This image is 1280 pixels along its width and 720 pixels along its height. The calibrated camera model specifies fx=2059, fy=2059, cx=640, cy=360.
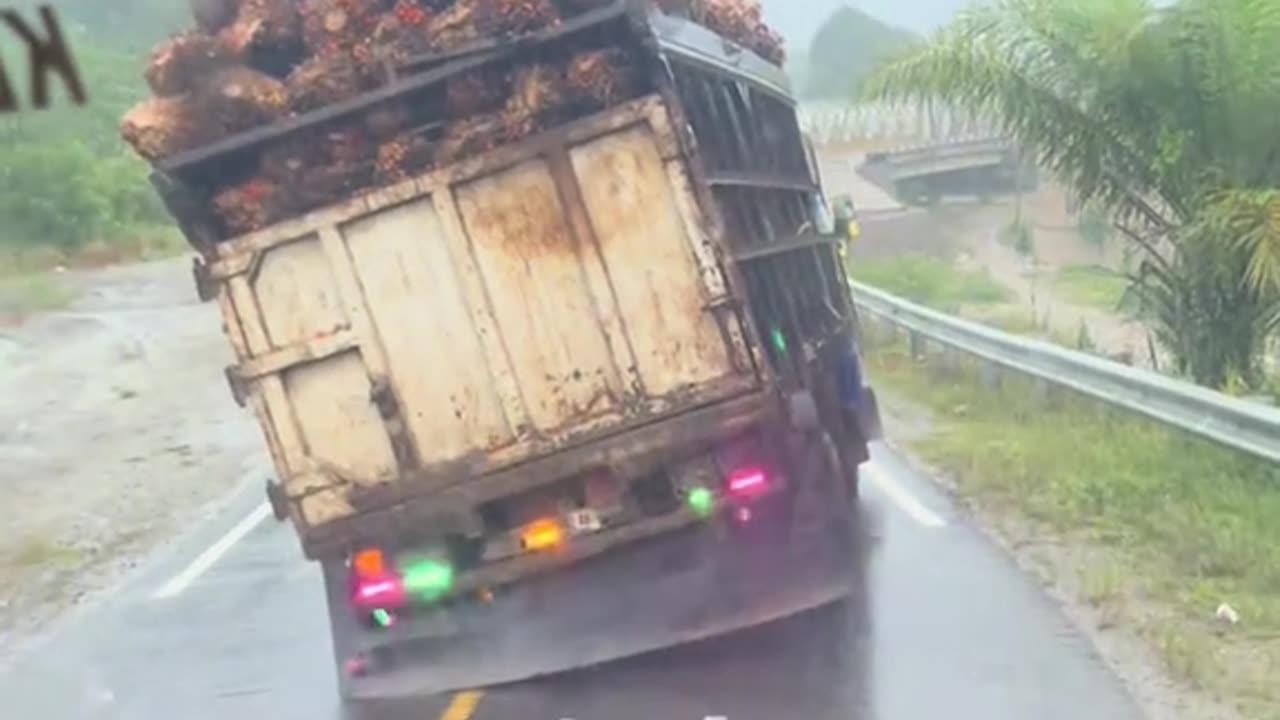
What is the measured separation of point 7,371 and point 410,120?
20.3m

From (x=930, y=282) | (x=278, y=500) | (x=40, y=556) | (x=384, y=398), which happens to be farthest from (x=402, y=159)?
(x=930, y=282)

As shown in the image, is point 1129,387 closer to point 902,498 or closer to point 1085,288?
point 902,498

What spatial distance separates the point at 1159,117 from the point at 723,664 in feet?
24.9

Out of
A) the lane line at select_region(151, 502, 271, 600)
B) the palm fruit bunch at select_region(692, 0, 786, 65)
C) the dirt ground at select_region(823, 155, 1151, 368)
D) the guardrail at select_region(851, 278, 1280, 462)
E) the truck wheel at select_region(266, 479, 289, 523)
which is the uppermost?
the palm fruit bunch at select_region(692, 0, 786, 65)

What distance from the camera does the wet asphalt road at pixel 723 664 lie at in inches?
326

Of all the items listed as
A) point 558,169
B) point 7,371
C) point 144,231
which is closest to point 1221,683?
point 558,169

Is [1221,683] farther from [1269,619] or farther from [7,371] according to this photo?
[7,371]

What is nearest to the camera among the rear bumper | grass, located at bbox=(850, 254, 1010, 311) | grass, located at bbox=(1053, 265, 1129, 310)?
the rear bumper

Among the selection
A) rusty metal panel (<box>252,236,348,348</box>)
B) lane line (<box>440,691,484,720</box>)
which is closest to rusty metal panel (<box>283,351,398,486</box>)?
rusty metal panel (<box>252,236,348,348</box>)

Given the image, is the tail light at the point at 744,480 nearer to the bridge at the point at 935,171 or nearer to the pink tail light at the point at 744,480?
the pink tail light at the point at 744,480

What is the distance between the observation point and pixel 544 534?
8820 mm

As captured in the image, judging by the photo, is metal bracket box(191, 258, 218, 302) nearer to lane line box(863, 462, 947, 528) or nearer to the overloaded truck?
the overloaded truck

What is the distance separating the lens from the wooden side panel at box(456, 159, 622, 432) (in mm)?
8516

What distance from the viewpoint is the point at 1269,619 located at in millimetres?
9289
